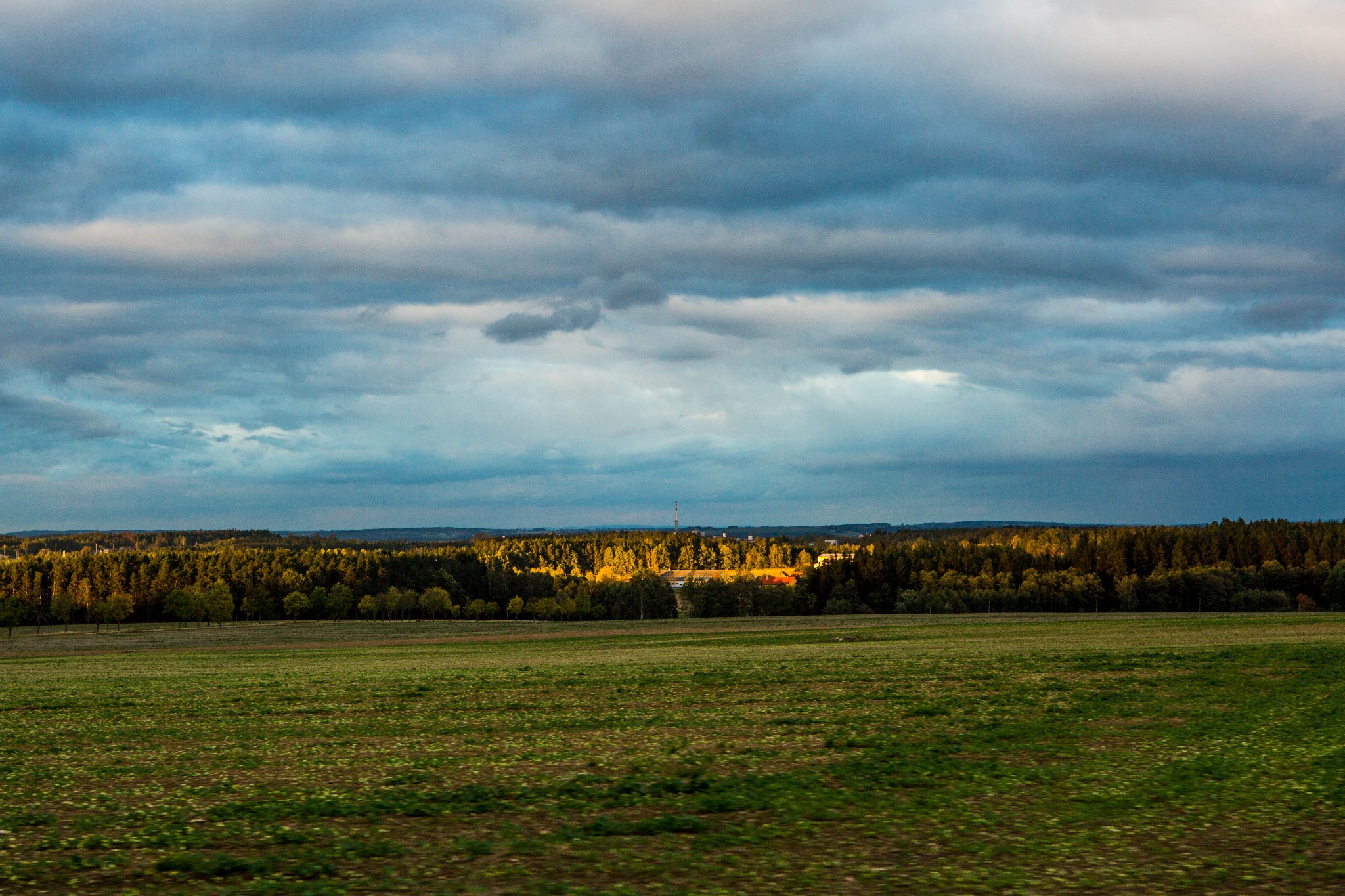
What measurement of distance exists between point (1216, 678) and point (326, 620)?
544ft

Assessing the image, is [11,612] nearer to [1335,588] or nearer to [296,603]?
[296,603]

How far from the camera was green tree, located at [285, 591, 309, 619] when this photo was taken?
602 feet

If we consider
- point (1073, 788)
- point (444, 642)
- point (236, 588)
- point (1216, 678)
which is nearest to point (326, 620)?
point (236, 588)

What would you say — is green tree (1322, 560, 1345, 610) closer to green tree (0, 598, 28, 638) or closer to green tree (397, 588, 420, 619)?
green tree (397, 588, 420, 619)

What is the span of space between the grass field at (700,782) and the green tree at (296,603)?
14891 cm

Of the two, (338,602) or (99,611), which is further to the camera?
(338,602)

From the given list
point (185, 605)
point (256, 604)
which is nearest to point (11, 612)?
point (185, 605)

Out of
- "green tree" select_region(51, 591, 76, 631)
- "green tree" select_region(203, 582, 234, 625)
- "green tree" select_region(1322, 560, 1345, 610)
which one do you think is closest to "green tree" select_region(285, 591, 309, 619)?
"green tree" select_region(203, 582, 234, 625)

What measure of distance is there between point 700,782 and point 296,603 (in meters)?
181

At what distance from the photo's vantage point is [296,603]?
603ft

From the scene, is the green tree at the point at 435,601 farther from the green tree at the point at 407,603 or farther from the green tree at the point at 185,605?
the green tree at the point at 185,605

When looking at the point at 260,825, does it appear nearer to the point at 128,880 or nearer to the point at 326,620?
the point at 128,880

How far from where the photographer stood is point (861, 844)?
44.4ft

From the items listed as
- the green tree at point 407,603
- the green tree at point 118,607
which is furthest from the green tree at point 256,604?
the green tree at point 407,603
